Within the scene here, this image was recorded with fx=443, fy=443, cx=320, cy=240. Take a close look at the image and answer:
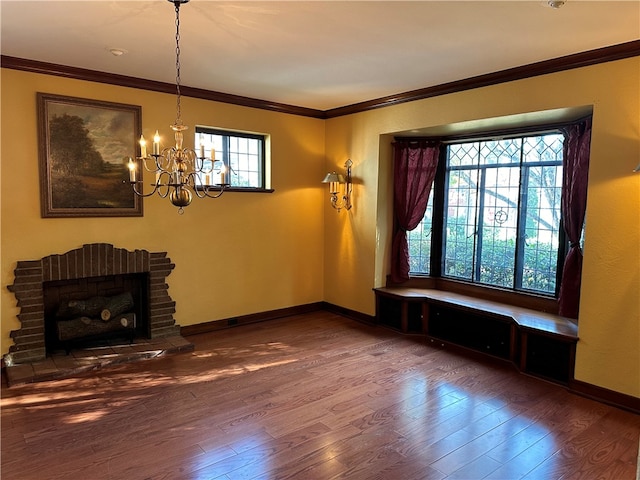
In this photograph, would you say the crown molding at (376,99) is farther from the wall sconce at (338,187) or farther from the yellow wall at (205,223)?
the wall sconce at (338,187)

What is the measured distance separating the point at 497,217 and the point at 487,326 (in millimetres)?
1207

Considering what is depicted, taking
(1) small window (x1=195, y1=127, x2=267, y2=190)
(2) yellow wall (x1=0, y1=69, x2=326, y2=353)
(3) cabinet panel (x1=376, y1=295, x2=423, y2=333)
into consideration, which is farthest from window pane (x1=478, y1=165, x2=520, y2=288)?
(1) small window (x1=195, y1=127, x2=267, y2=190)

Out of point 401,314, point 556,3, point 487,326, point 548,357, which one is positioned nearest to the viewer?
point 556,3

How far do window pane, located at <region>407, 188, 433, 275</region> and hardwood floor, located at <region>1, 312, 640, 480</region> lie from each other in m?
1.36

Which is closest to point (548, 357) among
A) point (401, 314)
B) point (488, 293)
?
point (488, 293)

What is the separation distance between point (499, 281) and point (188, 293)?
3.34 m

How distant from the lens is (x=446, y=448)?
270 cm

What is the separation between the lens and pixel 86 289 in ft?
13.9

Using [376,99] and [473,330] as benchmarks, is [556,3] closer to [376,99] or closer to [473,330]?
[376,99]

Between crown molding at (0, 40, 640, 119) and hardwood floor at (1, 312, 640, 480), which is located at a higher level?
crown molding at (0, 40, 640, 119)

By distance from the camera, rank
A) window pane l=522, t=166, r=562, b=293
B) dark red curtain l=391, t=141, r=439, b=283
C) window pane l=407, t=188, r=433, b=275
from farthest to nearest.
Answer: window pane l=407, t=188, r=433, b=275 < dark red curtain l=391, t=141, r=439, b=283 < window pane l=522, t=166, r=562, b=293

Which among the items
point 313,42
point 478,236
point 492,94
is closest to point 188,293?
point 313,42

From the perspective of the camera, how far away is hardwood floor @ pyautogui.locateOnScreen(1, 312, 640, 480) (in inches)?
98.2

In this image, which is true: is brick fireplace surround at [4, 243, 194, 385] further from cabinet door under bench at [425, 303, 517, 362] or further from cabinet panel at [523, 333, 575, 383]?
cabinet panel at [523, 333, 575, 383]
